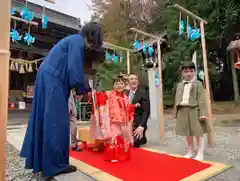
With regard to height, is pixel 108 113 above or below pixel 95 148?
above

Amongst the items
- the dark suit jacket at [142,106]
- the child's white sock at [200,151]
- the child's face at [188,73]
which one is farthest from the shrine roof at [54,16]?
the child's white sock at [200,151]

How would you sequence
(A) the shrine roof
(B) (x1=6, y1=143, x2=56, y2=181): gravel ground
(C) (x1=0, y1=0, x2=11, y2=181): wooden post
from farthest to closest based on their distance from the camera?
(A) the shrine roof
(B) (x1=6, y1=143, x2=56, y2=181): gravel ground
(C) (x1=0, y1=0, x2=11, y2=181): wooden post

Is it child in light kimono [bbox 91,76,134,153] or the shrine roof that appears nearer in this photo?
child in light kimono [bbox 91,76,134,153]

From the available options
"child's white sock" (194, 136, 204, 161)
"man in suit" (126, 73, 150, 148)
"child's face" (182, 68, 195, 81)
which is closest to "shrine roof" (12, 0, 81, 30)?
"man in suit" (126, 73, 150, 148)

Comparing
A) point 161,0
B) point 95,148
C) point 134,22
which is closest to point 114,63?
point 134,22

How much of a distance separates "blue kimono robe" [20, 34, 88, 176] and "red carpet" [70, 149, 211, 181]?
1.76 feet

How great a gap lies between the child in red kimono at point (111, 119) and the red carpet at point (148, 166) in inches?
10.9

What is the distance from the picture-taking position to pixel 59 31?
8.50 meters

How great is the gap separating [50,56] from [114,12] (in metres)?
12.7

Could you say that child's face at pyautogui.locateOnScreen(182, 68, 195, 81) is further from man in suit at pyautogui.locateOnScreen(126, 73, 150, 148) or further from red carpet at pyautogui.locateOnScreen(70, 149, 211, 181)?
red carpet at pyautogui.locateOnScreen(70, 149, 211, 181)

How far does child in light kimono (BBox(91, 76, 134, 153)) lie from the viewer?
270cm

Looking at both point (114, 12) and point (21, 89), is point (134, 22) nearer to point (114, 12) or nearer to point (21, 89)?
point (114, 12)

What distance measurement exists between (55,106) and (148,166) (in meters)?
1.18

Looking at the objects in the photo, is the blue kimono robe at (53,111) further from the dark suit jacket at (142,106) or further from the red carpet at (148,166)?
the dark suit jacket at (142,106)
